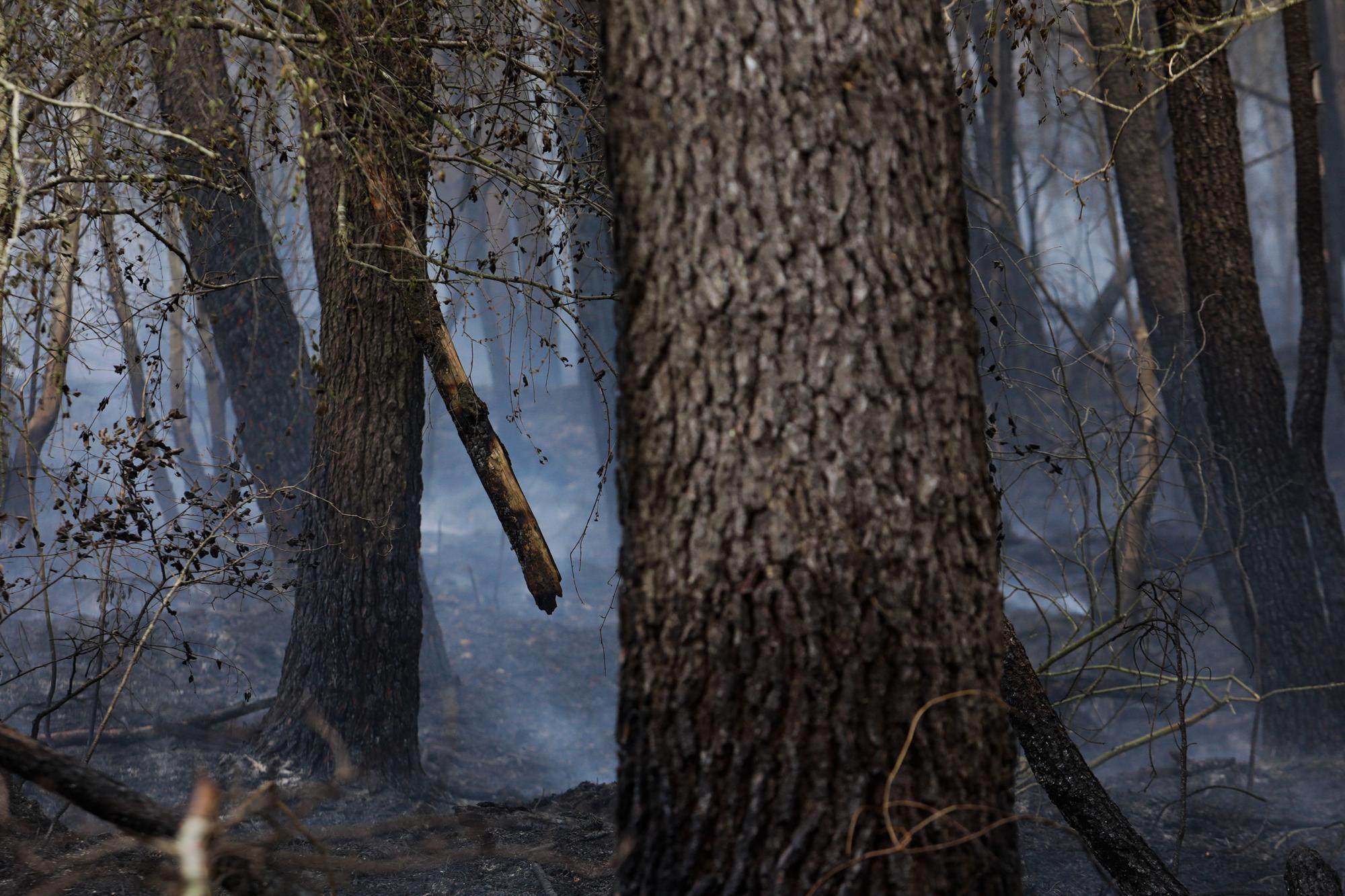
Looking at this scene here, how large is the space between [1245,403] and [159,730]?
7465mm

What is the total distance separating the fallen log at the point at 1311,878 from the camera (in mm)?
3049

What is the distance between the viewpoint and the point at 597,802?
4.78m

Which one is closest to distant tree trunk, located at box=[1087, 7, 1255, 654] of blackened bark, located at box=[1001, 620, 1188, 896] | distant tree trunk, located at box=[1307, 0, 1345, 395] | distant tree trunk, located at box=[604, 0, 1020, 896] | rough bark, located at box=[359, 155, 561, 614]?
blackened bark, located at box=[1001, 620, 1188, 896]

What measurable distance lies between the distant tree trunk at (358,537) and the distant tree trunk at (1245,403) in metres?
4.33

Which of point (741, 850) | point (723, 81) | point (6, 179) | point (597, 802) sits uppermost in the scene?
point (6, 179)

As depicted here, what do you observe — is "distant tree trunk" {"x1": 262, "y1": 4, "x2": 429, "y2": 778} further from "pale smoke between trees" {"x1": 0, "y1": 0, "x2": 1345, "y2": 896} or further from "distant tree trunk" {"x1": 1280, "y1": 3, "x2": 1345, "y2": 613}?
"distant tree trunk" {"x1": 1280, "y1": 3, "x2": 1345, "y2": 613}

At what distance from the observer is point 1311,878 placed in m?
3.08

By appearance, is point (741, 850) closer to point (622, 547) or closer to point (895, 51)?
point (622, 547)

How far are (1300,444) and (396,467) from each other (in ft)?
18.8

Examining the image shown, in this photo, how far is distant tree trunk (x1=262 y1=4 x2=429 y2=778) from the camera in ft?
15.5

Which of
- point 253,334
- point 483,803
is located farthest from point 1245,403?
point 253,334

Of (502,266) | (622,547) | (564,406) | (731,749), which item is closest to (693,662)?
(731,749)

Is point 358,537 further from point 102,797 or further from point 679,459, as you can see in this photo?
point 679,459

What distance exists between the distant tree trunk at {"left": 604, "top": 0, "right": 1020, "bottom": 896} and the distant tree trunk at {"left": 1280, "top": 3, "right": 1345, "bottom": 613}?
17.5 ft
